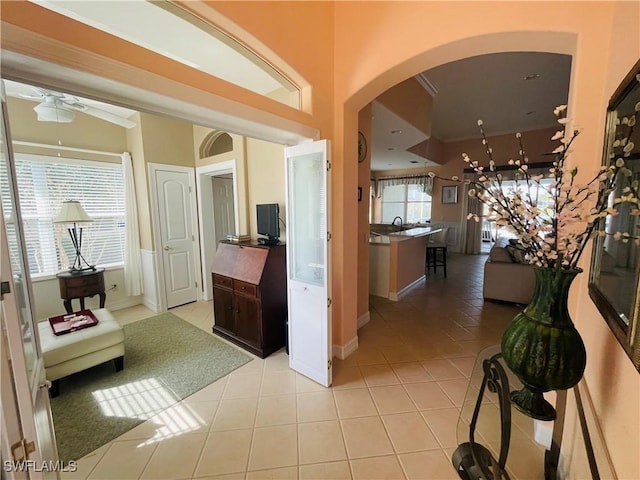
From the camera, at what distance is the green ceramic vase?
98 cm

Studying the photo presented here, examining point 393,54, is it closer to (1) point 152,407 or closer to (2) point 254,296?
(2) point 254,296

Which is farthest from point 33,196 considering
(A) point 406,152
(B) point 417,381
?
(A) point 406,152

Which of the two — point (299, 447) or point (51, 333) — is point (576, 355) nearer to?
point (299, 447)

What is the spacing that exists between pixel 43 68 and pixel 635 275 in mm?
2182

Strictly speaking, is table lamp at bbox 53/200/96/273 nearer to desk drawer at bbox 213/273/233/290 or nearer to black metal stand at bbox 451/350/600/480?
desk drawer at bbox 213/273/233/290

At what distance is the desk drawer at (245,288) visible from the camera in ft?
9.04

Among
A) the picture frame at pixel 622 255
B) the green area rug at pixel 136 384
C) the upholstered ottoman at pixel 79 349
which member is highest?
the picture frame at pixel 622 255

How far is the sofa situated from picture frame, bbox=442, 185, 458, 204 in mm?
4140

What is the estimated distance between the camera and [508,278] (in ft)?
13.0

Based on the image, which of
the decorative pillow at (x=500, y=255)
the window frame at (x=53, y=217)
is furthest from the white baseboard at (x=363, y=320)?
the window frame at (x=53, y=217)

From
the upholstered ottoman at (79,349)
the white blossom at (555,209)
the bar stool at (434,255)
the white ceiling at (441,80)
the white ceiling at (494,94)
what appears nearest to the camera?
the white blossom at (555,209)

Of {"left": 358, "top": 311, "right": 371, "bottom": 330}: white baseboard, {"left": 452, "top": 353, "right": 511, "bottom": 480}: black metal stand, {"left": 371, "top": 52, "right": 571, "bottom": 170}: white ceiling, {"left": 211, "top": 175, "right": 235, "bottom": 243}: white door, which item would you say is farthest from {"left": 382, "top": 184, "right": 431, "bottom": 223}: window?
{"left": 452, "top": 353, "right": 511, "bottom": 480}: black metal stand

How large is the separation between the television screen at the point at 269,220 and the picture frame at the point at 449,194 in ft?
21.7

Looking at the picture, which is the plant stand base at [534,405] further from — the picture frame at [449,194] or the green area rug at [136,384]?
the picture frame at [449,194]
